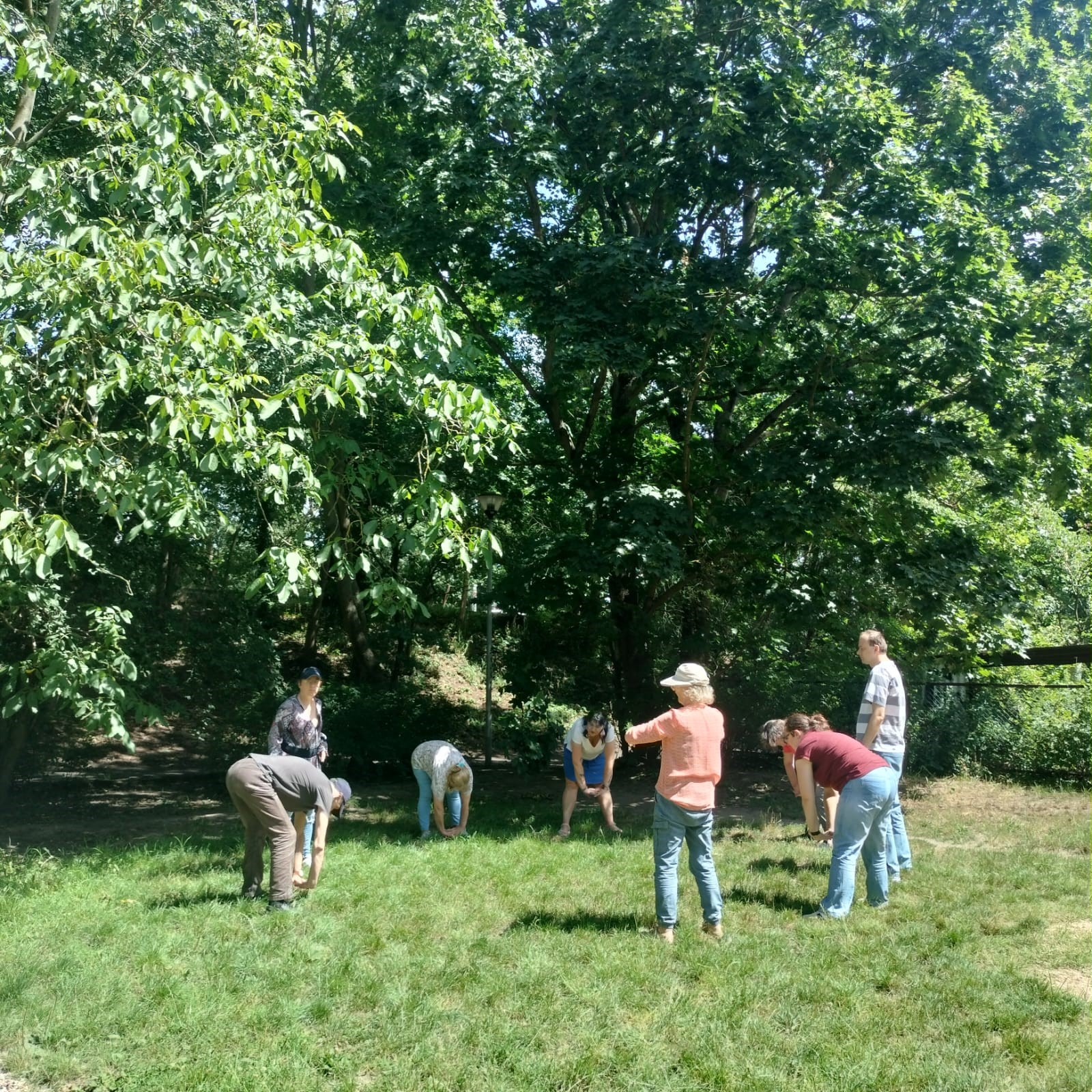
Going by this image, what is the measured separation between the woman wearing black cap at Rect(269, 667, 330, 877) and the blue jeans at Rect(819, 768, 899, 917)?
3651 mm

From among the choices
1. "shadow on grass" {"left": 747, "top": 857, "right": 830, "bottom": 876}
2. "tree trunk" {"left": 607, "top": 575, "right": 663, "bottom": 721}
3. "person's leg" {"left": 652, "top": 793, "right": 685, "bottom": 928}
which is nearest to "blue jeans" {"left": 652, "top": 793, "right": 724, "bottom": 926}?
"person's leg" {"left": 652, "top": 793, "right": 685, "bottom": 928}

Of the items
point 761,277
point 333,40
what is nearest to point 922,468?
point 761,277

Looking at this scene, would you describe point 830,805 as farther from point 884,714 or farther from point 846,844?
point 846,844

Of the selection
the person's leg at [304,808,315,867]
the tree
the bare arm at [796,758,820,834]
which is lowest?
the person's leg at [304,808,315,867]

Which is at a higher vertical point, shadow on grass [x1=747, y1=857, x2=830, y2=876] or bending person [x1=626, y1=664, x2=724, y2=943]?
bending person [x1=626, y1=664, x2=724, y2=943]

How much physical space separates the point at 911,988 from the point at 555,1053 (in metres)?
2.02

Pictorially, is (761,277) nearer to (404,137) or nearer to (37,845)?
(404,137)

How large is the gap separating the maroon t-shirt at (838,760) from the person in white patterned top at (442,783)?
12.0 feet

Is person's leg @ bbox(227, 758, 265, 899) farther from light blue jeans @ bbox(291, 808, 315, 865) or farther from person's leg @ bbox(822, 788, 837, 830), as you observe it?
person's leg @ bbox(822, 788, 837, 830)

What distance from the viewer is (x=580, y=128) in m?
12.2

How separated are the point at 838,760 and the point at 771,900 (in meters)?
1.17

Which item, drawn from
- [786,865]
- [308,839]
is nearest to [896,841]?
[786,865]

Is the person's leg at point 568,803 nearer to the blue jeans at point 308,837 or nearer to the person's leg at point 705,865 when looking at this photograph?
the blue jeans at point 308,837

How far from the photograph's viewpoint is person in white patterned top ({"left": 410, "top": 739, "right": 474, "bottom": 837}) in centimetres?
959
